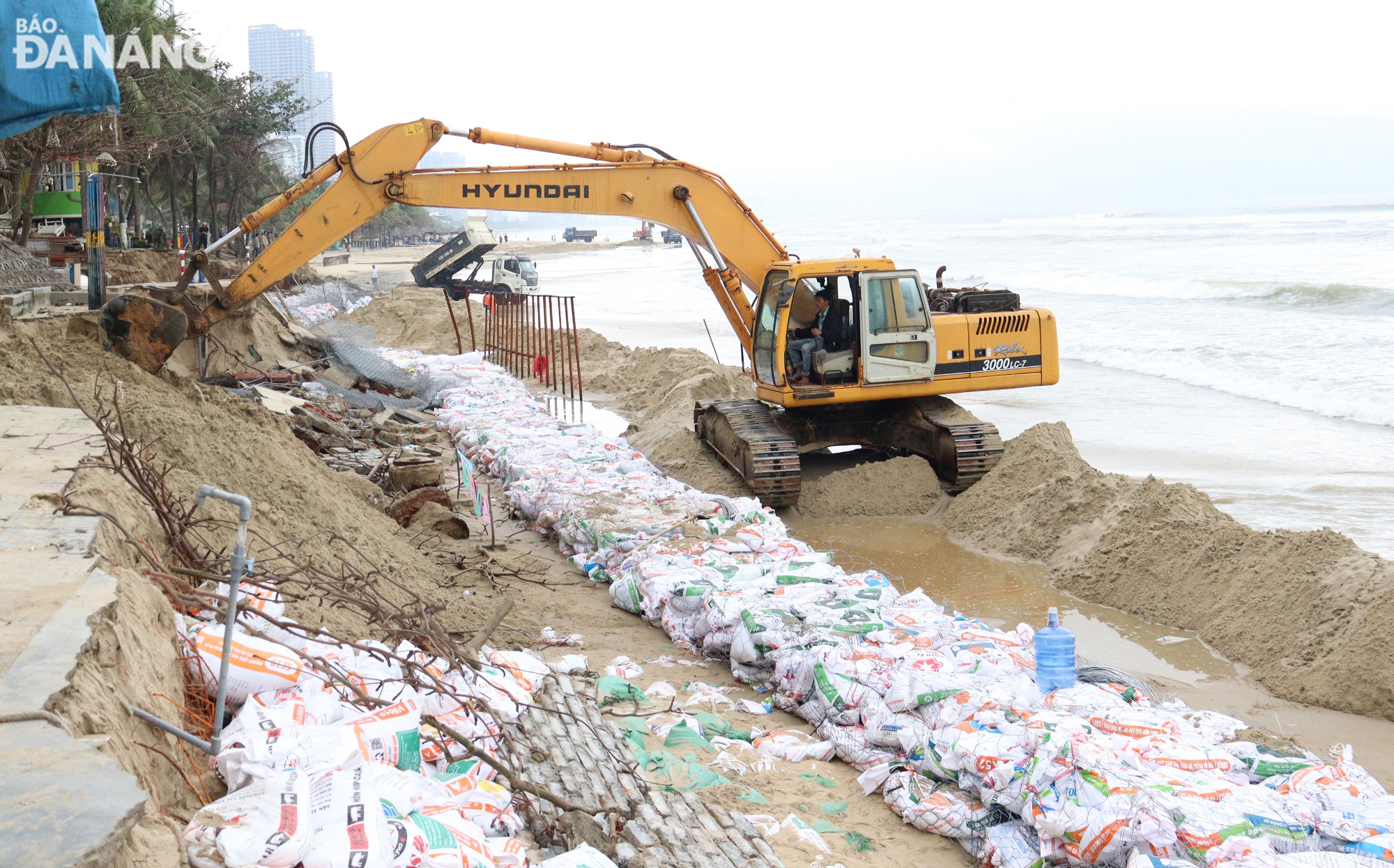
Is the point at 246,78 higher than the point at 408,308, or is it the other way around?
the point at 246,78

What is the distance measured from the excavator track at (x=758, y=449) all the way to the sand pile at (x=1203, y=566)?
1.63 metres

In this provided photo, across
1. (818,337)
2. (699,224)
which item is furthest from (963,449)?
(699,224)

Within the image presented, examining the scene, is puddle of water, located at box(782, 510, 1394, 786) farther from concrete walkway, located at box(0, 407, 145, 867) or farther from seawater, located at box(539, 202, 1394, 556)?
concrete walkway, located at box(0, 407, 145, 867)

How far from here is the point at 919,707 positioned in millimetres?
5430

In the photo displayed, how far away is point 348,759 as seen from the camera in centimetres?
366

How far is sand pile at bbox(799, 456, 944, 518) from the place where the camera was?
10.9m

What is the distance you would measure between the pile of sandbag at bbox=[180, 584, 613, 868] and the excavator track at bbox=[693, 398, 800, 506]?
556 cm

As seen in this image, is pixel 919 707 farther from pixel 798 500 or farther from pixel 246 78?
pixel 246 78

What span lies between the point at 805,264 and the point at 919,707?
622cm

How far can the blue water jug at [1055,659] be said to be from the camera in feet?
18.2

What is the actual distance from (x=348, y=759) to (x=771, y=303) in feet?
26.8

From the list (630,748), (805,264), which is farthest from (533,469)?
(630,748)

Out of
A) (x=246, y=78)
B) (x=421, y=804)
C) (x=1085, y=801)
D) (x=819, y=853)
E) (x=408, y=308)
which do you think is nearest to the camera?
(x=421, y=804)

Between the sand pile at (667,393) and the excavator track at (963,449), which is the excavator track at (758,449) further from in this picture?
the excavator track at (963,449)
